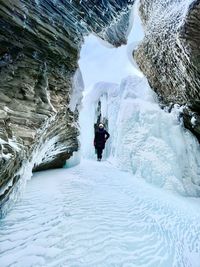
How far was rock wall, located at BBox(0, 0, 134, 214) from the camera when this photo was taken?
15.4 ft

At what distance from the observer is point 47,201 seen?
6.52 meters

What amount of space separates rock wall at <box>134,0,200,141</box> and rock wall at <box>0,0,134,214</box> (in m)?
1.89

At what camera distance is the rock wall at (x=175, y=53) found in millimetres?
8898

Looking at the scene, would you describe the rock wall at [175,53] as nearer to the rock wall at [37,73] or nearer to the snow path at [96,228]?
the rock wall at [37,73]

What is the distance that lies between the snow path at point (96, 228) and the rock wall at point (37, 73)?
0.74m

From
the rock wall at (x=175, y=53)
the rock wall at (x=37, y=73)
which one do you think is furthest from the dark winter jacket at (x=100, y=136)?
the rock wall at (x=175, y=53)

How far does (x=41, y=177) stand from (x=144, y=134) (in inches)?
186

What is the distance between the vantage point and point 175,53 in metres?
10.0

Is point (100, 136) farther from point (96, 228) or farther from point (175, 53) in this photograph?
point (96, 228)

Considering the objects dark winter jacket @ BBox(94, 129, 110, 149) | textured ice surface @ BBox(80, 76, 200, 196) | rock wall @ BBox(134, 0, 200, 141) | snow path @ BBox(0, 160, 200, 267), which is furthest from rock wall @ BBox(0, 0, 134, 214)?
textured ice surface @ BBox(80, 76, 200, 196)

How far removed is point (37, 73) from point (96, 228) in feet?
11.1

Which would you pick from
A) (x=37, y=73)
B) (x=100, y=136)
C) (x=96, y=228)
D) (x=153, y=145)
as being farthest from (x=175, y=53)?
(x=96, y=228)

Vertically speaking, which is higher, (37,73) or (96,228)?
(37,73)

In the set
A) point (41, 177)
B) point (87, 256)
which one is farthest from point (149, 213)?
point (41, 177)
